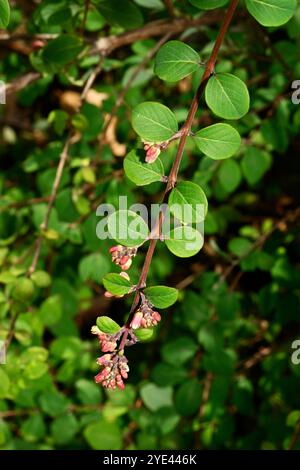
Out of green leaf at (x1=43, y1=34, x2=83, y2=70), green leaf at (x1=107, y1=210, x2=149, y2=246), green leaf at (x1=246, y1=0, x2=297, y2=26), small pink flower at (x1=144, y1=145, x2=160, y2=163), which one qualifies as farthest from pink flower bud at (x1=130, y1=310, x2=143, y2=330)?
green leaf at (x1=43, y1=34, x2=83, y2=70)

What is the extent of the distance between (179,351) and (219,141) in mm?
885

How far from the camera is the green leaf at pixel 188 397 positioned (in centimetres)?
160

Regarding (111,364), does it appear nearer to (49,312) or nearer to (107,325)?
(107,325)

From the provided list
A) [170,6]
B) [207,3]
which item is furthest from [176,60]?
[170,6]

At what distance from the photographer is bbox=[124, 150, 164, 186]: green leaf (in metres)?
0.89

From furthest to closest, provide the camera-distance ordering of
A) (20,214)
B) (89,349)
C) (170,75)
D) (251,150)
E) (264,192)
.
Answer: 1. (264,192)
2. (89,349)
3. (20,214)
4. (251,150)
5. (170,75)

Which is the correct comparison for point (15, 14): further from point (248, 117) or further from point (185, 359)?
point (185, 359)

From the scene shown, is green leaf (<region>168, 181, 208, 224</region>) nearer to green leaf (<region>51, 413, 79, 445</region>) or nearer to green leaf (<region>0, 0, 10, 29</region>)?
green leaf (<region>0, 0, 10, 29</region>)

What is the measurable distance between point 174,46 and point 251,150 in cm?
69

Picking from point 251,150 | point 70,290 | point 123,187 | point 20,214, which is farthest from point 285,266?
point 20,214

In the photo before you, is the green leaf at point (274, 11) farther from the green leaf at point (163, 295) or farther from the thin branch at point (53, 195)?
the thin branch at point (53, 195)

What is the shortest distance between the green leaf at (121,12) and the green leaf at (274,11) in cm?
41

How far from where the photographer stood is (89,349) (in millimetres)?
1852

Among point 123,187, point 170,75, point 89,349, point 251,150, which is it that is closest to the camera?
point 170,75
